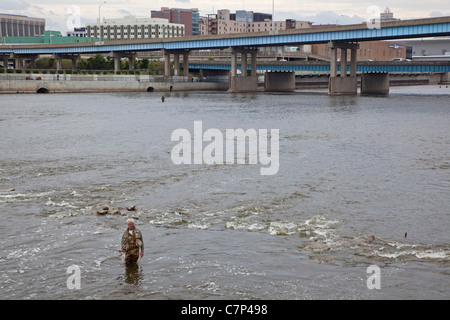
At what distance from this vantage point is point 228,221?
25.4 meters

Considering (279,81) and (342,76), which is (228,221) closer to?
(342,76)

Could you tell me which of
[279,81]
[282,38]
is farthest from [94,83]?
[279,81]

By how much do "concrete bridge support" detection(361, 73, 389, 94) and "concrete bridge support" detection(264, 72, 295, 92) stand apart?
24.8 metres

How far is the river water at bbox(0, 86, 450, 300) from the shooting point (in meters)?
18.3

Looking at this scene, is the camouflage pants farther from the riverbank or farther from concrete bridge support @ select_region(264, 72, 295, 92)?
concrete bridge support @ select_region(264, 72, 295, 92)

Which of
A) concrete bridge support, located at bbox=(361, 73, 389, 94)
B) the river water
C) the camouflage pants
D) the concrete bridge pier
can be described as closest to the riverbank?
the concrete bridge pier

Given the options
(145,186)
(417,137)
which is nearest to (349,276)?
(145,186)

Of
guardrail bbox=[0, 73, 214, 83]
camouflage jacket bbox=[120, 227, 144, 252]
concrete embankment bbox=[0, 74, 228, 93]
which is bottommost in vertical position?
camouflage jacket bbox=[120, 227, 144, 252]

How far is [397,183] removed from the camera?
33719 mm

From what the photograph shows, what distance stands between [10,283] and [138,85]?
5192 inches

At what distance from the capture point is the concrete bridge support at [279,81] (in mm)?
173500

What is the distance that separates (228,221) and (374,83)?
139101 mm

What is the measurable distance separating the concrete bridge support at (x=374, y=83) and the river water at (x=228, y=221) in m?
107
